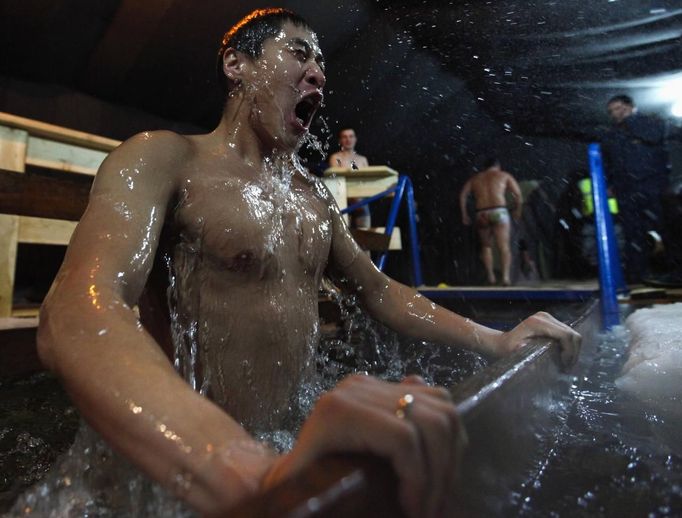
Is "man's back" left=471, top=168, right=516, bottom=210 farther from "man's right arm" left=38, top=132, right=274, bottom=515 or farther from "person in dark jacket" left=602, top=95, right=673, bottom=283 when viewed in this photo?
"man's right arm" left=38, top=132, right=274, bottom=515

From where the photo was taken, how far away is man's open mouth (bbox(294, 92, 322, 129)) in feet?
5.65

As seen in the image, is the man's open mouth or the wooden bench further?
the wooden bench

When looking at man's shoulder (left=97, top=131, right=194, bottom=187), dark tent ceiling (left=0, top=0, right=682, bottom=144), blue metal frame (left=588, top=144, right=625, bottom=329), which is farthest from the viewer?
dark tent ceiling (left=0, top=0, right=682, bottom=144)

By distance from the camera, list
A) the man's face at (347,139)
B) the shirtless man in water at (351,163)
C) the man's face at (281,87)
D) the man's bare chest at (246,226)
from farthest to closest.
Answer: the man's face at (347,139), the shirtless man in water at (351,163), the man's face at (281,87), the man's bare chest at (246,226)

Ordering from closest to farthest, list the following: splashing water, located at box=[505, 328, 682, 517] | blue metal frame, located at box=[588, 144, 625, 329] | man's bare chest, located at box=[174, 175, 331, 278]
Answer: splashing water, located at box=[505, 328, 682, 517] → man's bare chest, located at box=[174, 175, 331, 278] → blue metal frame, located at box=[588, 144, 625, 329]

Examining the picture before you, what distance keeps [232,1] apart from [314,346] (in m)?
5.75

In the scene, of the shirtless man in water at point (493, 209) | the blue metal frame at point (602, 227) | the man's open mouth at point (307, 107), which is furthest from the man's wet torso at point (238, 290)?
the shirtless man in water at point (493, 209)

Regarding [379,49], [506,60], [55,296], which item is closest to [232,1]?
[379,49]

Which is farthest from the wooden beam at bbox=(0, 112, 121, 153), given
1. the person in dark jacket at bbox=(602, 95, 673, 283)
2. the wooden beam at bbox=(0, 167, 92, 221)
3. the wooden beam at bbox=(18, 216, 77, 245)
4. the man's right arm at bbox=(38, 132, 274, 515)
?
the person in dark jacket at bbox=(602, 95, 673, 283)

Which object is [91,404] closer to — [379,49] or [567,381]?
[567,381]

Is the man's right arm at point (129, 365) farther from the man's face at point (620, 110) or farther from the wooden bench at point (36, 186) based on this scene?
the man's face at point (620, 110)

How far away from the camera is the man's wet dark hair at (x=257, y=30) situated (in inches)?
68.1

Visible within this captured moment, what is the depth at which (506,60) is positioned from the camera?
28.0 feet

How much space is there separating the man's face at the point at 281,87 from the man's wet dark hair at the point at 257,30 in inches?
1.2
